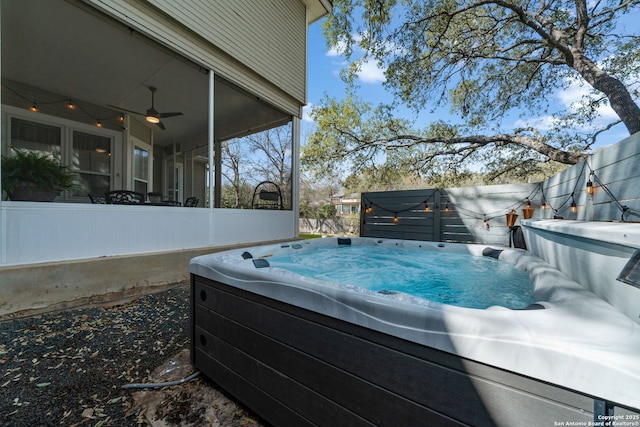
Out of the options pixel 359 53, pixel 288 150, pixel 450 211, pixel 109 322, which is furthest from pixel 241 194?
pixel 359 53

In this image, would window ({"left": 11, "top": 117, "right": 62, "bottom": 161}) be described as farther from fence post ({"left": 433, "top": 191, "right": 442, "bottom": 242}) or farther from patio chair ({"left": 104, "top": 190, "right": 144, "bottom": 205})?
fence post ({"left": 433, "top": 191, "right": 442, "bottom": 242})

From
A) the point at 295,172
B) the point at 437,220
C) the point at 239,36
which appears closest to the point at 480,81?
the point at 437,220

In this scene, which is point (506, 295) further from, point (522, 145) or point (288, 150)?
point (522, 145)

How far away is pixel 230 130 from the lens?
5.29 meters

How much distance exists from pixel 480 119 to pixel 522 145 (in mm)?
1178

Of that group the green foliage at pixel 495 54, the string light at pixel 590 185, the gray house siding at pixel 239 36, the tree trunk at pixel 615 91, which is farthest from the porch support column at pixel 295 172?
the tree trunk at pixel 615 91

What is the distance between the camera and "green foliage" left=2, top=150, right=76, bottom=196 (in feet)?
7.82

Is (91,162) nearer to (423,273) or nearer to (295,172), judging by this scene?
(295,172)

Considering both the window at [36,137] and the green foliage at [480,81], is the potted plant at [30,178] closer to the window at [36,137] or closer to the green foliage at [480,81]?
the window at [36,137]

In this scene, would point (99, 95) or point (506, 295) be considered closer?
point (506, 295)

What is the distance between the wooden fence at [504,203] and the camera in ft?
5.97

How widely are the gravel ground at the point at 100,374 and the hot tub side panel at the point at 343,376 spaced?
0.59ft

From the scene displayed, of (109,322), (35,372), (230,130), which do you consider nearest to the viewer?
(35,372)

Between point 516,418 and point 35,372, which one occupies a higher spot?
point 516,418
